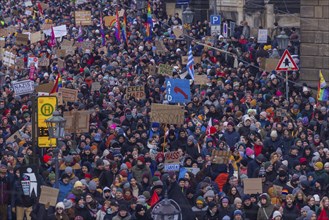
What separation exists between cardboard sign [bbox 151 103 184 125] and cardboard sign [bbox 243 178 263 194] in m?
5.52

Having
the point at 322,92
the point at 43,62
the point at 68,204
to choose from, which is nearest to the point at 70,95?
the point at 322,92

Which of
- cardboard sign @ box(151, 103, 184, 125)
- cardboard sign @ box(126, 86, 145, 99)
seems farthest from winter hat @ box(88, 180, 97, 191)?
cardboard sign @ box(126, 86, 145, 99)

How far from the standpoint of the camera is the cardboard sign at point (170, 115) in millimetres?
33031

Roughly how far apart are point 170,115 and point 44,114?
3626mm

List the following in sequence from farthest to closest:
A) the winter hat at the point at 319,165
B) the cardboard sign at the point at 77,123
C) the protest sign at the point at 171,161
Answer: the cardboard sign at the point at 77,123 → the protest sign at the point at 171,161 → the winter hat at the point at 319,165

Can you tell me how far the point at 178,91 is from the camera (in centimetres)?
3525

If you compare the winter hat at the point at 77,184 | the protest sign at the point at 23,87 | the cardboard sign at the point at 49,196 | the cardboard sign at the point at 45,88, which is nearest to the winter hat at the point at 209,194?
the winter hat at the point at 77,184

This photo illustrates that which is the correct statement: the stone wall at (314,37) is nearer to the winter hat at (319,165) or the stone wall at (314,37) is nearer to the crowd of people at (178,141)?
the crowd of people at (178,141)

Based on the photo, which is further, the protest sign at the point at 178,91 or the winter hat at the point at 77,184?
the protest sign at the point at 178,91

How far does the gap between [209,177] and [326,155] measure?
7.45 feet

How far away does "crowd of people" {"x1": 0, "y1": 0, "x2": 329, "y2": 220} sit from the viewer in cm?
2675

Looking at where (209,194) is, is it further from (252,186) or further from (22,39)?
(22,39)

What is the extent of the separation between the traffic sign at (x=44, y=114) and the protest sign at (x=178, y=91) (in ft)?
17.7

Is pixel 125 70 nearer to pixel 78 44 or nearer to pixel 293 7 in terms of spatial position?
pixel 78 44
